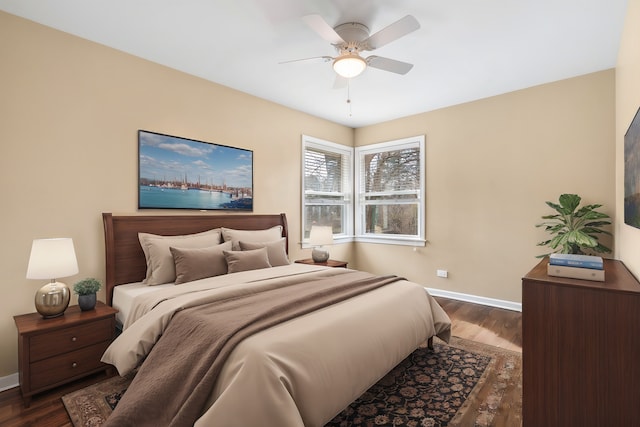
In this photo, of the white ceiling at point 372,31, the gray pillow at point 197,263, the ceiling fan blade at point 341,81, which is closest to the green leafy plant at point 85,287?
the gray pillow at point 197,263

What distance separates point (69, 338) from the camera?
7.28 ft

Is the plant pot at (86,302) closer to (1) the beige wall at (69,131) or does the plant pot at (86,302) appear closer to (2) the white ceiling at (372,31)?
(1) the beige wall at (69,131)

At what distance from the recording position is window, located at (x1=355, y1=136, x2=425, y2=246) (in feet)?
15.9

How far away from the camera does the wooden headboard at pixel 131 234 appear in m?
2.77

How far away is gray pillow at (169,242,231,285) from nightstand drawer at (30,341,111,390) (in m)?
0.71

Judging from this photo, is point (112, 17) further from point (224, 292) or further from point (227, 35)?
point (224, 292)

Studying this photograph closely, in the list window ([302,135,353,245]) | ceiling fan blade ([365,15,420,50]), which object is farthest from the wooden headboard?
ceiling fan blade ([365,15,420,50])

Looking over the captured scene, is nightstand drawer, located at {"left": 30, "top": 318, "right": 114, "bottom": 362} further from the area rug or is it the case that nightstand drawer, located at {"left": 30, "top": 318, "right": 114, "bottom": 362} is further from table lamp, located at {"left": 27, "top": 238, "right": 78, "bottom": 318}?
the area rug

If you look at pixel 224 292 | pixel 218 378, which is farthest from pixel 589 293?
pixel 224 292

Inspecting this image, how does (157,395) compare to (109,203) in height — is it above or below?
below

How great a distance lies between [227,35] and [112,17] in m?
0.83

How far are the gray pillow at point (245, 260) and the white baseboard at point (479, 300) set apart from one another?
8.79 ft

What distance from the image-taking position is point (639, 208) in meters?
1.68

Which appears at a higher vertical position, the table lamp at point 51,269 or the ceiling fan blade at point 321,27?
the ceiling fan blade at point 321,27
